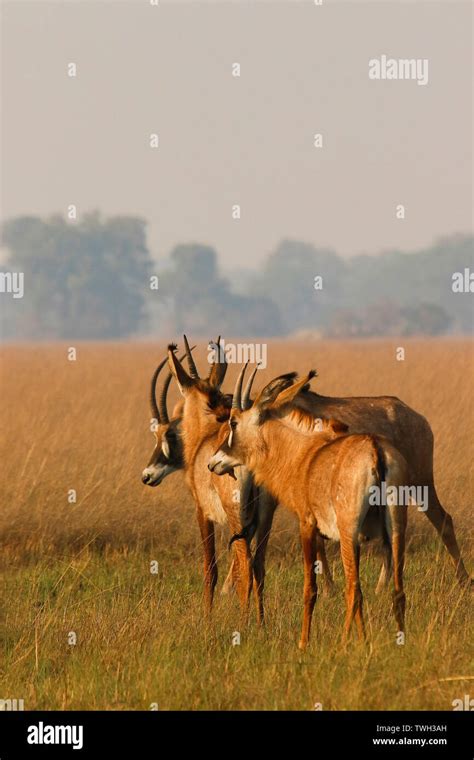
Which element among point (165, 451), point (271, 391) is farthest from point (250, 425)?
point (165, 451)

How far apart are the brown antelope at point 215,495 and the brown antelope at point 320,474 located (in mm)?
240

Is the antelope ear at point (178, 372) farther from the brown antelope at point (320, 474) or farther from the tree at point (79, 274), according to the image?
the tree at point (79, 274)

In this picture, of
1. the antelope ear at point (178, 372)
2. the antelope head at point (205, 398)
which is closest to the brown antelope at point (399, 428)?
the antelope head at point (205, 398)

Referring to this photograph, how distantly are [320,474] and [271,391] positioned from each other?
1.04 metres

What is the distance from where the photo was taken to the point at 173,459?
10.2m

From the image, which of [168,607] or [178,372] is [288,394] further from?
[168,607]

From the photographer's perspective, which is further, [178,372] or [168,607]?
[178,372]

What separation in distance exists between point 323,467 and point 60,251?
104 m

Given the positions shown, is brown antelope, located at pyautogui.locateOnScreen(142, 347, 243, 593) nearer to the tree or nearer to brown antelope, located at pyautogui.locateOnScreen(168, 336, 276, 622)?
brown antelope, located at pyautogui.locateOnScreen(168, 336, 276, 622)

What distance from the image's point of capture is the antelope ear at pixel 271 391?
9.17m

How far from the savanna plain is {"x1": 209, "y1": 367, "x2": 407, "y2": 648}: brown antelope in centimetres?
42

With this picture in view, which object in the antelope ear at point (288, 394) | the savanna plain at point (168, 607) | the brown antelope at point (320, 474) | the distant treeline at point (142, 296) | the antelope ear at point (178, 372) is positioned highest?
the distant treeline at point (142, 296)

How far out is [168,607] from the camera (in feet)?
31.9
